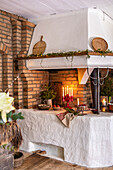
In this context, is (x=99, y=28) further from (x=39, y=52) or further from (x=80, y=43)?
(x=39, y=52)

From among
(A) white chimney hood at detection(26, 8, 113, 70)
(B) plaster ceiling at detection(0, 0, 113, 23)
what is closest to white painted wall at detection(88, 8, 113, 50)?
(A) white chimney hood at detection(26, 8, 113, 70)

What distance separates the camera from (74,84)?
4887 millimetres

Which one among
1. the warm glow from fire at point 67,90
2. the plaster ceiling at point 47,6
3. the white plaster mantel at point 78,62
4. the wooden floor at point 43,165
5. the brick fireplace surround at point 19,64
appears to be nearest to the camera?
the wooden floor at point 43,165

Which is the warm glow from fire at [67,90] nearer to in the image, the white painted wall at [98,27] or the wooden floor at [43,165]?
the white painted wall at [98,27]

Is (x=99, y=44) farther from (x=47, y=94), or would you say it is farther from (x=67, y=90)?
(x=47, y=94)

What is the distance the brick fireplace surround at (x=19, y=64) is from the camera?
4.34m

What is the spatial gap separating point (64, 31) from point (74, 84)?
132cm

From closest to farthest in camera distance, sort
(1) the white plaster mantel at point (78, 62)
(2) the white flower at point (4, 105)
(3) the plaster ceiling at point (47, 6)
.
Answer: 1. (2) the white flower at point (4, 105)
2. (3) the plaster ceiling at point (47, 6)
3. (1) the white plaster mantel at point (78, 62)

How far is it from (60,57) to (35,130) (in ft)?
5.25

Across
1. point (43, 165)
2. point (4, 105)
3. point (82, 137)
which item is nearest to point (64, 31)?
point (82, 137)

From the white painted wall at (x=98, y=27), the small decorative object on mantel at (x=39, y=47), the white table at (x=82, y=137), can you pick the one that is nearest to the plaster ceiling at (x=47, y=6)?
the white painted wall at (x=98, y=27)

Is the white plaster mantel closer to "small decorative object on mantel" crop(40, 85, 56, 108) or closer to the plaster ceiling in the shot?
"small decorative object on mantel" crop(40, 85, 56, 108)

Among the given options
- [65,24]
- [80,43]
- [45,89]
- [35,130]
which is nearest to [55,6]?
[65,24]

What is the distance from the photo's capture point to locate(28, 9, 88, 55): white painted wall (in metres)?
3.97
